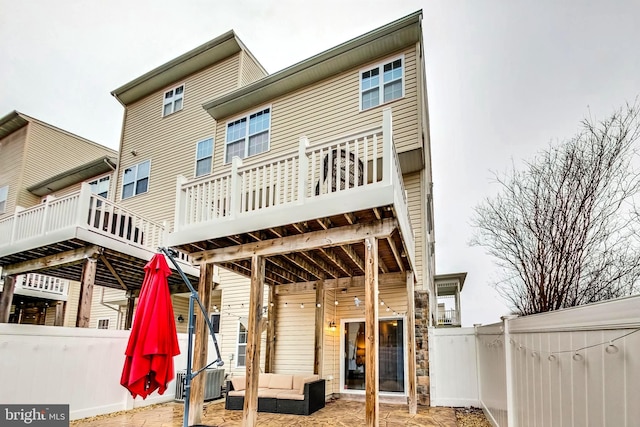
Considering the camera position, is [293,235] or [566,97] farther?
[566,97]

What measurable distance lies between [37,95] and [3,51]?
5.54 m

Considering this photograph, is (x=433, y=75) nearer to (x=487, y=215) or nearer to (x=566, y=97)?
(x=566, y=97)

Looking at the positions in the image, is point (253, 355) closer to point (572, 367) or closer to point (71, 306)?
point (572, 367)

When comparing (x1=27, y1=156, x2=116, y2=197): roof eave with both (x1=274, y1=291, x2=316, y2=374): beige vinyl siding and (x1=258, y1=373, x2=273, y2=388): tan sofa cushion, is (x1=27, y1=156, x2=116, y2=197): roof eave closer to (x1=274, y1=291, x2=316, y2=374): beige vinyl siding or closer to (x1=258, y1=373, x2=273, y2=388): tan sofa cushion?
(x1=274, y1=291, x2=316, y2=374): beige vinyl siding

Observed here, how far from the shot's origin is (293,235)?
6.24 metres

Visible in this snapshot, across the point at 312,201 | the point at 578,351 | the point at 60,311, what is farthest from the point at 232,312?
the point at 578,351

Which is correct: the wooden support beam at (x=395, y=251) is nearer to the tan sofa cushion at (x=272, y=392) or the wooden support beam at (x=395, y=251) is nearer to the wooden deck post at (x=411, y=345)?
the wooden deck post at (x=411, y=345)

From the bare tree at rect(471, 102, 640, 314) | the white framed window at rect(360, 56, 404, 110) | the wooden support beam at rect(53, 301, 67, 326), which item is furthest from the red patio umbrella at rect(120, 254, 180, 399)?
the wooden support beam at rect(53, 301, 67, 326)

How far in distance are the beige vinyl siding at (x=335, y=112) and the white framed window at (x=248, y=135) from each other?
202 mm

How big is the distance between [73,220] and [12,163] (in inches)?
516

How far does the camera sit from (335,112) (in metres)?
10.4

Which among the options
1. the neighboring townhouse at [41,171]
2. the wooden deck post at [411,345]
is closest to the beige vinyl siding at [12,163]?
the neighboring townhouse at [41,171]

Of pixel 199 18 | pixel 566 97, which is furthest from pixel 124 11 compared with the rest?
pixel 566 97

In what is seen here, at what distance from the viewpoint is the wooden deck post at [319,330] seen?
29.8 feet
